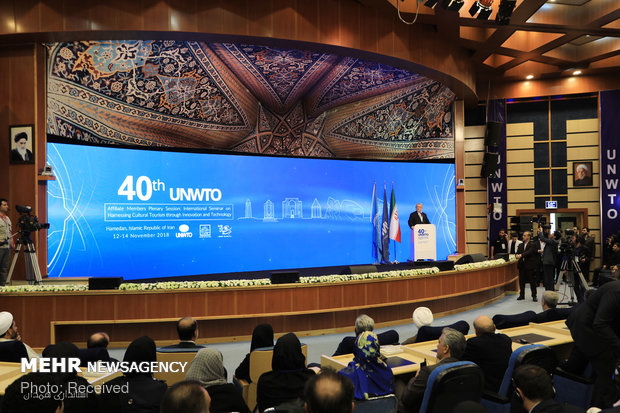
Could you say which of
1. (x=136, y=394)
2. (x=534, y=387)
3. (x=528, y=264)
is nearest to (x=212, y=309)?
(x=136, y=394)

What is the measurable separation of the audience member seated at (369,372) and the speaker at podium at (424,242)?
258 inches

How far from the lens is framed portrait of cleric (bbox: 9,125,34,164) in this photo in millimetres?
7152

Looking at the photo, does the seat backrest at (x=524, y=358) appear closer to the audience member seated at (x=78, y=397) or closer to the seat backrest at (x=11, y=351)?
the audience member seated at (x=78, y=397)

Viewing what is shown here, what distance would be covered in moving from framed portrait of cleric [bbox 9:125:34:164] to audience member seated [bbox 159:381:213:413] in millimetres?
6910

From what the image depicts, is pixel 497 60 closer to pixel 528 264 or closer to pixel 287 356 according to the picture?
pixel 528 264

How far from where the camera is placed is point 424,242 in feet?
29.9

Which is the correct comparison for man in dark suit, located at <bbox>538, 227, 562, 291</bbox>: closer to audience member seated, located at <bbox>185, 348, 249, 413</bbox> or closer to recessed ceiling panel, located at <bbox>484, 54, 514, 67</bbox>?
recessed ceiling panel, located at <bbox>484, 54, 514, 67</bbox>

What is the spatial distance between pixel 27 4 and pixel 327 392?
300 inches

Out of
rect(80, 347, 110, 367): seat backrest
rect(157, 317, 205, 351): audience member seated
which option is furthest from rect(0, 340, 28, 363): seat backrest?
rect(157, 317, 205, 351): audience member seated

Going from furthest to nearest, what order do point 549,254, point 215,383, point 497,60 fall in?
point 497,60 < point 549,254 < point 215,383

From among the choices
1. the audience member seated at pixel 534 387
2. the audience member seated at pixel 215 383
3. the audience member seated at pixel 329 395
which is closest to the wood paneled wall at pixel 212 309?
the audience member seated at pixel 215 383

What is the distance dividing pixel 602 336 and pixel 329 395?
84.3 inches

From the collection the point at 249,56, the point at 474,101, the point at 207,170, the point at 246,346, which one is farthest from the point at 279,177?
the point at 474,101

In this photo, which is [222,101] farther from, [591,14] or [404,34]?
[591,14]
